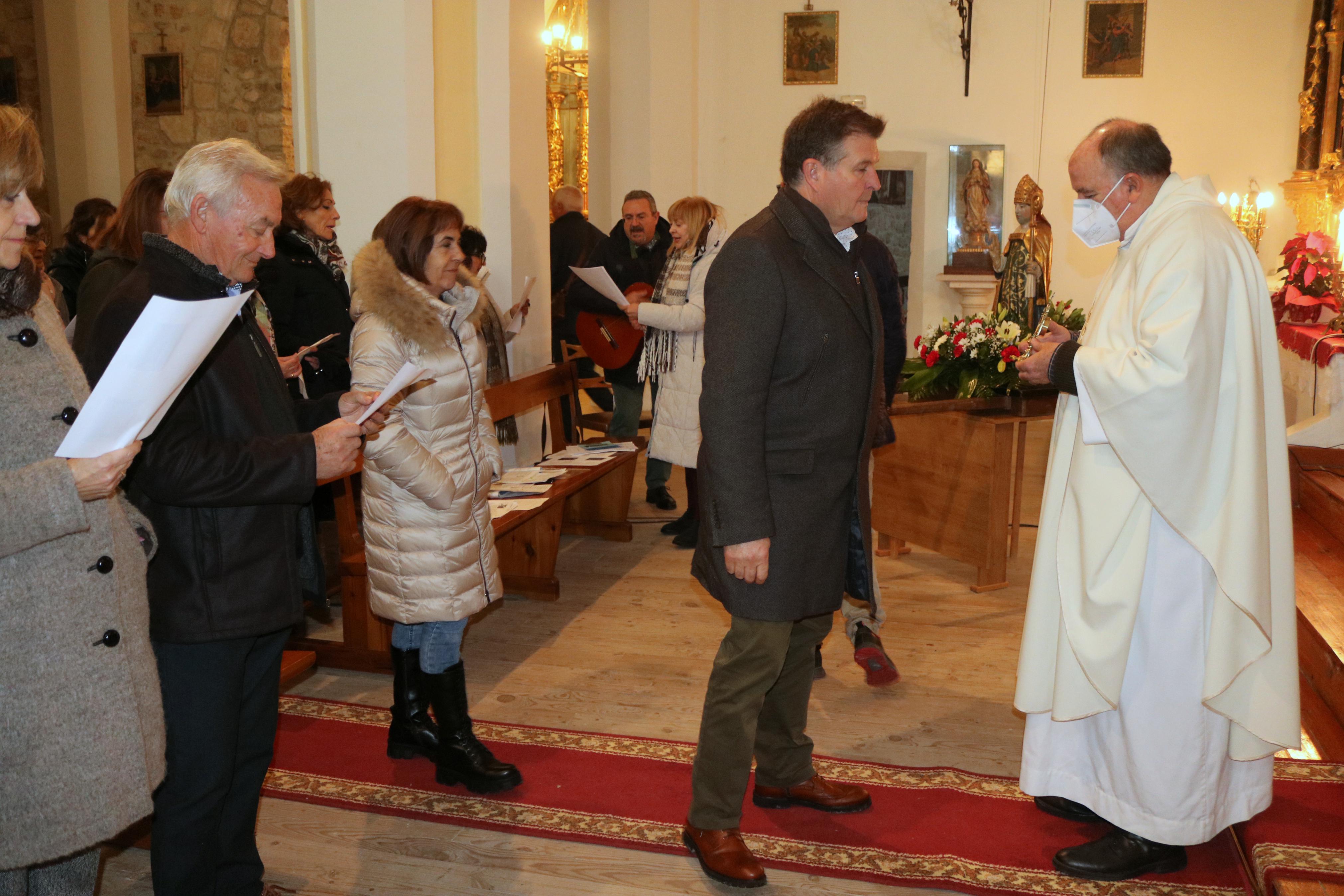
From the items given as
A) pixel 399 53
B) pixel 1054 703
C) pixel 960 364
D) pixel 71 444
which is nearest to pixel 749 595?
pixel 1054 703

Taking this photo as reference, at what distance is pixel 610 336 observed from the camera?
649cm

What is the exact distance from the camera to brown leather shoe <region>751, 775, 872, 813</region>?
3.10 m

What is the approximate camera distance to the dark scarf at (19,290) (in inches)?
67.4

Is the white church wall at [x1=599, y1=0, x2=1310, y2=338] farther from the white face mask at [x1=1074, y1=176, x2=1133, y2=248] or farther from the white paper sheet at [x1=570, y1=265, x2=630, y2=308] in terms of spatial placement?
the white face mask at [x1=1074, y1=176, x2=1133, y2=248]

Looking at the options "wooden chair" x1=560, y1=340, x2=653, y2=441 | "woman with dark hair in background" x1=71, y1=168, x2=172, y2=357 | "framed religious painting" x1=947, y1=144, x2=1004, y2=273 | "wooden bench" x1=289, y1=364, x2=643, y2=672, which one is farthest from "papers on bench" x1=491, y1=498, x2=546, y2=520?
"framed religious painting" x1=947, y1=144, x2=1004, y2=273

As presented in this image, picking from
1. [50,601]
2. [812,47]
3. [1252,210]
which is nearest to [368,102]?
[50,601]

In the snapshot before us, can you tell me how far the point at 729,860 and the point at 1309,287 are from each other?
515cm

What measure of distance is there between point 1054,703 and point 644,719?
1481 mm

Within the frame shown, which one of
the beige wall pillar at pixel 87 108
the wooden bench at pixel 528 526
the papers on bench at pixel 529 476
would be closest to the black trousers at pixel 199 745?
the wooden bench at pixel 528 526

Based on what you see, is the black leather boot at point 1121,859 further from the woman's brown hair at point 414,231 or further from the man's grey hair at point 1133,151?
the woman's brown hair at point 414,231

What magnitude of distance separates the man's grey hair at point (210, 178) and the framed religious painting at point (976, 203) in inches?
370

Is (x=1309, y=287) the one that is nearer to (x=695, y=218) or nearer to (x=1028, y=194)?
(x=1028, y=194)

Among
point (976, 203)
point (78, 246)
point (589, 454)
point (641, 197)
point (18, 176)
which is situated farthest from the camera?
point (976, 203)

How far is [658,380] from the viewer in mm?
5617
